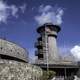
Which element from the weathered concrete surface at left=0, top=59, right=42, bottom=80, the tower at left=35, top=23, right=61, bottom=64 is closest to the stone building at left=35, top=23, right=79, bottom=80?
the tower at left=35, top=23, right=61, bottom=64

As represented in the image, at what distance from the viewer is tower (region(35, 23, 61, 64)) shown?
68.9 meters

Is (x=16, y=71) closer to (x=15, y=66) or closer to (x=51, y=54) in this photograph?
(x=15, y=66)

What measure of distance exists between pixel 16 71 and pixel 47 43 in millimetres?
29408

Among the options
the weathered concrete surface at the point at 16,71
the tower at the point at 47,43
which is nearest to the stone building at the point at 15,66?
the weathered concrete surface at the point at 16,71

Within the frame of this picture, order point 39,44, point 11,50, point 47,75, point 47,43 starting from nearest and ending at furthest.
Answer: point 11,50
point 47,75
point 39,44
point 47,43

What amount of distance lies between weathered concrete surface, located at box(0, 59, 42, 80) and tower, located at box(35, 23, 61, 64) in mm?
22074

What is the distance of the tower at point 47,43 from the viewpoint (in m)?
68.9

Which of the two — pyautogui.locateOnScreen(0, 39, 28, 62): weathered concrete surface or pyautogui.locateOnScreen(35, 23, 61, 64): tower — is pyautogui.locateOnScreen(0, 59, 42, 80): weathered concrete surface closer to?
pyautogui.locateOnScreen(0, 39, 28, 62): weathered concrete surface

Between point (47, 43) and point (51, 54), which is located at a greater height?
point (47, 43)

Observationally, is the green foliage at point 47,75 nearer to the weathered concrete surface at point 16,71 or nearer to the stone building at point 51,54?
the weathered concrete surface at point 16,71

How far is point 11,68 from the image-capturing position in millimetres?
41219

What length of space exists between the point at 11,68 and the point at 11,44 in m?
8.08

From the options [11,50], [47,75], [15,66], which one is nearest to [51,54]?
[47,75]

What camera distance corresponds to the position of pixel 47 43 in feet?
231
